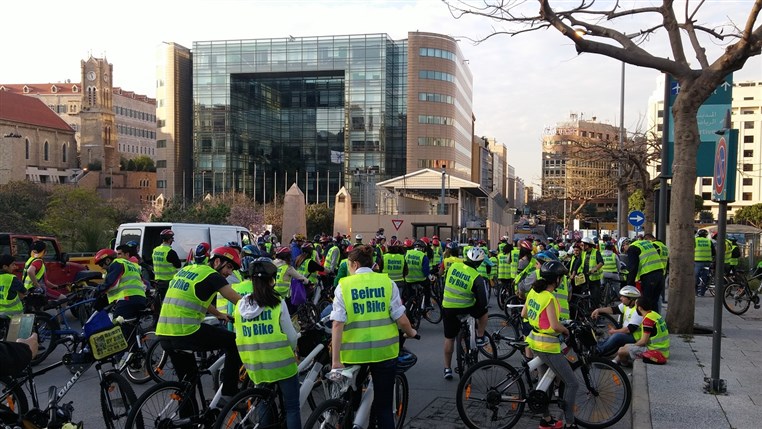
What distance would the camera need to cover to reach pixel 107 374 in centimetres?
570

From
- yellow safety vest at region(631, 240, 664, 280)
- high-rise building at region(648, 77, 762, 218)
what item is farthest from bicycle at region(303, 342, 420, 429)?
high-rise building at region(648, 77, 762, 218)

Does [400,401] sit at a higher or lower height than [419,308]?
higher

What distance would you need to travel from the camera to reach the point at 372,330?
5.40 metres

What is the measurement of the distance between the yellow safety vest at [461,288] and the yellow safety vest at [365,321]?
306cm

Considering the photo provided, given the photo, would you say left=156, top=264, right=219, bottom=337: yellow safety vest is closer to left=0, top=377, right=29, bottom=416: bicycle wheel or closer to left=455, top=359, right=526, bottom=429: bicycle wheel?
left=0, top=377, right=29, bottom=416: bicycle wheel

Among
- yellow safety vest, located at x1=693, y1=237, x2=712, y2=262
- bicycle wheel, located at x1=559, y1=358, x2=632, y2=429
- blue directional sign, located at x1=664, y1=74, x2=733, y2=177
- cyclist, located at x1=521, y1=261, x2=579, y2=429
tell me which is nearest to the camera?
cyclist, located at x1=521, y1=261, x2=579, y2=429

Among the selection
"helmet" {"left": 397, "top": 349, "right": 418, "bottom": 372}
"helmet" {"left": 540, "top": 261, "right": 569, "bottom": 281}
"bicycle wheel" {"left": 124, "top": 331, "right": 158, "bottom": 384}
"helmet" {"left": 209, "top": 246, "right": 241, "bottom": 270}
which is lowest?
"bicycle wheel" {"left": 124, "top": 331, "right": 158, "bottom": 384}

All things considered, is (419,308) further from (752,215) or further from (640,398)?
(752,215)

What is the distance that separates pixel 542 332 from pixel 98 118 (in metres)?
127

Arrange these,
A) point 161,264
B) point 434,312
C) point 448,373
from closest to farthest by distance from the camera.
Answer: point 448,373, point 161,264, point 434,312

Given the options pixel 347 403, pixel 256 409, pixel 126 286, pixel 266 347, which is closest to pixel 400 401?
pixel 347 403

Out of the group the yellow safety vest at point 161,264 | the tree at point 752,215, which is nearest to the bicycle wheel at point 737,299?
the yellow safety vest at point 161,264

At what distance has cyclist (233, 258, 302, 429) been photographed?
5133 millimetres

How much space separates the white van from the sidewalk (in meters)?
10.9
